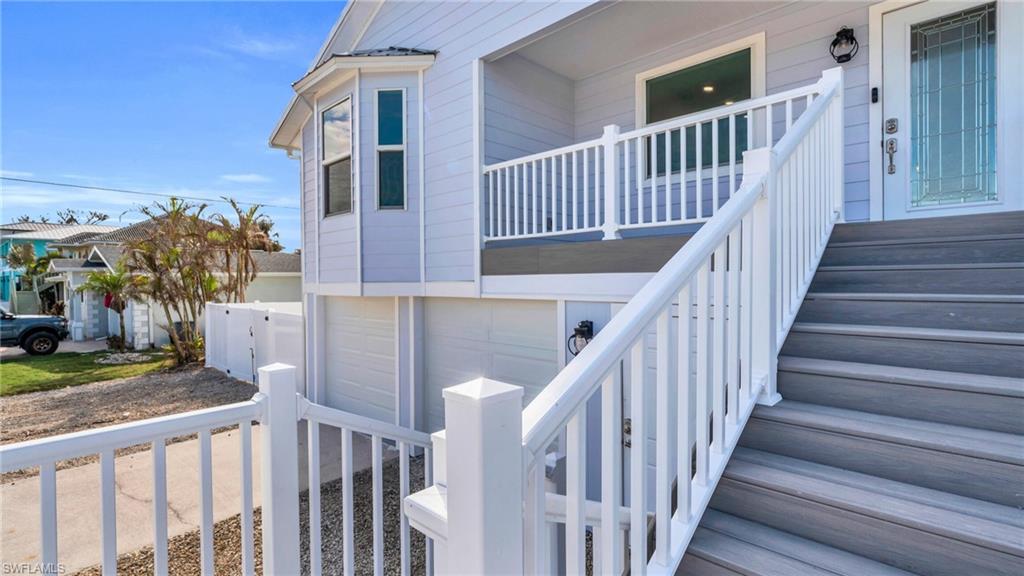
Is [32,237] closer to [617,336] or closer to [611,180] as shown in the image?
[611,180]

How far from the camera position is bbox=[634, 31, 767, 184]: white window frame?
4.36m

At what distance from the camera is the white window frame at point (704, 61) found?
172 inches

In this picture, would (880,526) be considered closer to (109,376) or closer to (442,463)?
(442,463)

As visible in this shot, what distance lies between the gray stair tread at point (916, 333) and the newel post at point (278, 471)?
243cm

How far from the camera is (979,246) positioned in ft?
8.42

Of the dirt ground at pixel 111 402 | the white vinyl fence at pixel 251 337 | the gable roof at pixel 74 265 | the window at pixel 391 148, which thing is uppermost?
the window at pixel 391 148

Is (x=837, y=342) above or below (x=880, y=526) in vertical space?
above

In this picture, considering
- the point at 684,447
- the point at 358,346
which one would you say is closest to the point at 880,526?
the point at 684,447

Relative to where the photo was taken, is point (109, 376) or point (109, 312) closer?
point (109, 376)

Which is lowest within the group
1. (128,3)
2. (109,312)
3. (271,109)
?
(109,312)

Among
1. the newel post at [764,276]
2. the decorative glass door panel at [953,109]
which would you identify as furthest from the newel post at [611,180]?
the decorative glass door panel at [953,109]

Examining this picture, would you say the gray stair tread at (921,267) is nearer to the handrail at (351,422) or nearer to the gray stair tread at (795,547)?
the gray stair tread at (795,547)

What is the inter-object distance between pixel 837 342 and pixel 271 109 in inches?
768

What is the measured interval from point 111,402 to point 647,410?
963 centimetres
